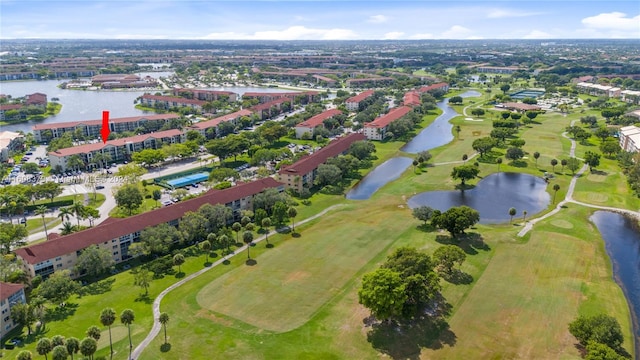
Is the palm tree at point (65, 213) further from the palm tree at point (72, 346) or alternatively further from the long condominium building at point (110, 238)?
the palm tree at point (72, 346)

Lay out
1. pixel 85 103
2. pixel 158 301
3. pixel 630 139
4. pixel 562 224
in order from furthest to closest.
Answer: pixel 85 103 → pixel 630 139 → pixel 562 224 → pixel 158 301

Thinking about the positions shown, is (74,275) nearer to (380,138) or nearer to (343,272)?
(343,272)

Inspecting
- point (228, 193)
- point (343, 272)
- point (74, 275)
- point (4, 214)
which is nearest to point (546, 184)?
point (343, 272)

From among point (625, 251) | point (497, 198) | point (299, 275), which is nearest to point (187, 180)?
point (299, 275)

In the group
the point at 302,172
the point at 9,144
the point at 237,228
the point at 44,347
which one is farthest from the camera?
the point at 9,144

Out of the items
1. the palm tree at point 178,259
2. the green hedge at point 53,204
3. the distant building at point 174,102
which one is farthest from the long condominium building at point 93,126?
the palm tree at point 178,259

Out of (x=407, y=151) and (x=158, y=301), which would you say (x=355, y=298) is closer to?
(x=158, y=301)

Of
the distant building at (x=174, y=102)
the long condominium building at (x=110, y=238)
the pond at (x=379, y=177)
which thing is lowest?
the pond at (x=379, y=177)
